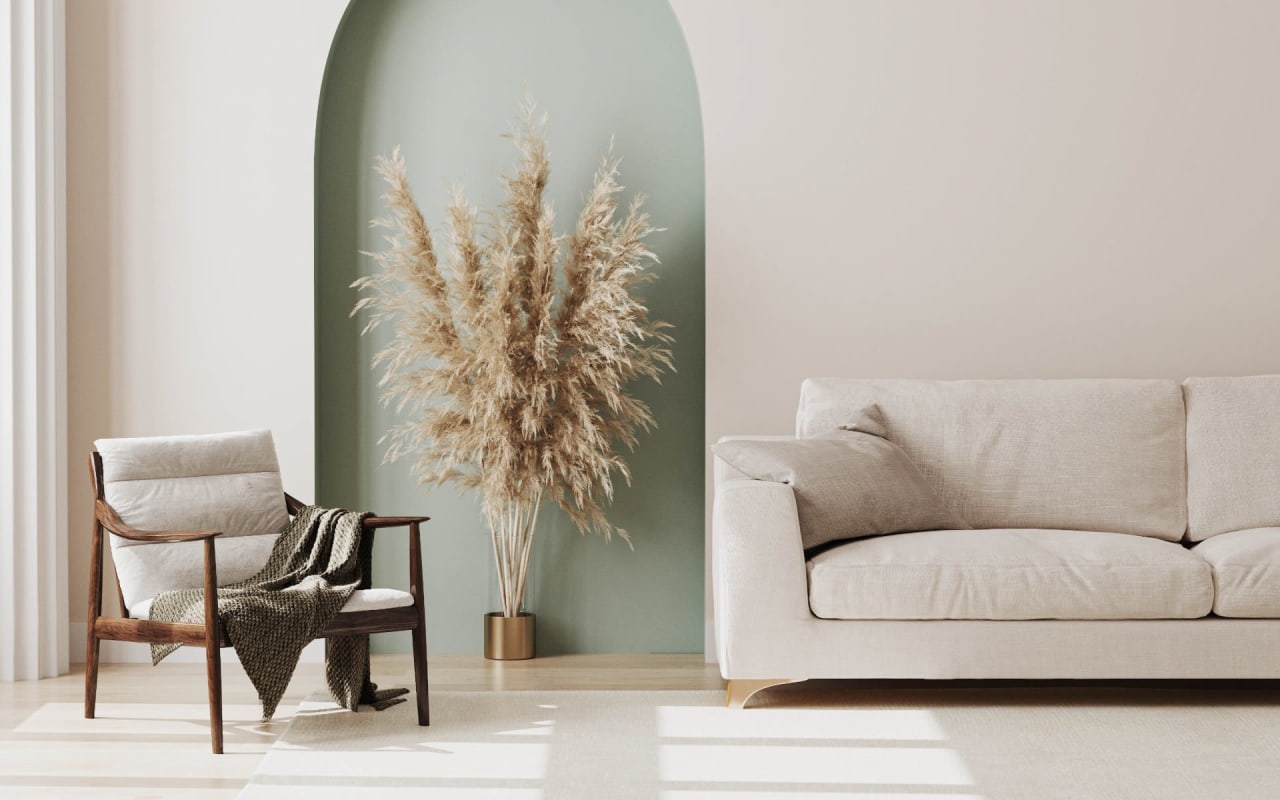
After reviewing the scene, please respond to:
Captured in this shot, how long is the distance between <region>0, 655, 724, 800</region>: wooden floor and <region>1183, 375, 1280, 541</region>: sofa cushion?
1624 millimetres

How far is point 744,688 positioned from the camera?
10.5 ft

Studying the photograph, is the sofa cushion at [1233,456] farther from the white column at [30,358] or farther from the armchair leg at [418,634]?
the white column at [30,358]

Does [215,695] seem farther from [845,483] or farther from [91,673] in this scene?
[845,483]

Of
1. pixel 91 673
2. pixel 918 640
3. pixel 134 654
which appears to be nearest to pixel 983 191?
pixel 918 640

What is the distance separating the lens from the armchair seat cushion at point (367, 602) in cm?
295

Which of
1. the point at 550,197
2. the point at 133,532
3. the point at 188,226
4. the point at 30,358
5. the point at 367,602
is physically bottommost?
the point at 367,602

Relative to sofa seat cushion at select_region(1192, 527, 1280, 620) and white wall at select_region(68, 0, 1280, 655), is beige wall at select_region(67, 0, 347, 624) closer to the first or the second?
white wall at select_region(68, 0, 1280, 655)

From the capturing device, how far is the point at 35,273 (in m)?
3.76

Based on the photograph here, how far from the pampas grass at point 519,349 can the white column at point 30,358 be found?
1033mm

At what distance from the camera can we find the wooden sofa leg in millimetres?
3164

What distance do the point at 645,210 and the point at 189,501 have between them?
1.88 meters

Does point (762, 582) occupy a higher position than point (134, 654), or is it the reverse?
point (762, 582)

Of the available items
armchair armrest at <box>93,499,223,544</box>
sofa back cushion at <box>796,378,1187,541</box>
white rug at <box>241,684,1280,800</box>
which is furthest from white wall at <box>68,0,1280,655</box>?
white rug at <box>241,684,1280,800</box>

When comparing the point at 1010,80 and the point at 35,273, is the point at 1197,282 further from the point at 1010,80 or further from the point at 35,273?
the point at 35,273
